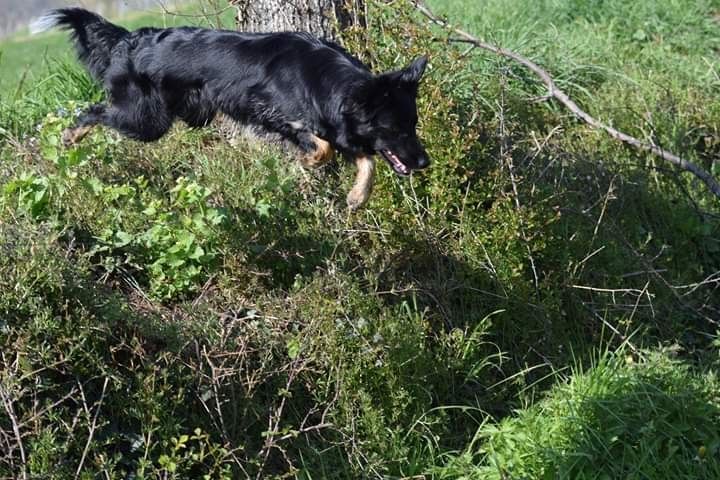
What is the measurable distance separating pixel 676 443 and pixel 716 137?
375 cm

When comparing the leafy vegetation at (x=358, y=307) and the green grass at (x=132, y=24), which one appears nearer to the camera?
the leafy vegetation at (x=358, y=307)

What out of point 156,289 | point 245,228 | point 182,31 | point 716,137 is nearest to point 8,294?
point 156,289

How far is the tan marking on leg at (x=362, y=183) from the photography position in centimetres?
555

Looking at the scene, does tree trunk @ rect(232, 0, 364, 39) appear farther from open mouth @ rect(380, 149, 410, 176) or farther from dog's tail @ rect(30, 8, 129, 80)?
open mouth @ rect(380, 149, 410, 176)

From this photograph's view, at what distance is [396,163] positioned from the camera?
213 inches

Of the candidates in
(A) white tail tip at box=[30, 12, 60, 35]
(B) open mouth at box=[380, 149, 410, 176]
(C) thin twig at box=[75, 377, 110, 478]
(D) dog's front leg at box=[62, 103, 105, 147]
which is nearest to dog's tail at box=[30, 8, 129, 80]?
(A) white tail tip at box=[30, 12, 60, 35]

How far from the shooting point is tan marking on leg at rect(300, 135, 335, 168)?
554cm

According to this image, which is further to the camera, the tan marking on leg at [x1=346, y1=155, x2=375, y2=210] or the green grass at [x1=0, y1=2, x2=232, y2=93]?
the green grass at [x1=0, y1=2, x2=232, y2=93]

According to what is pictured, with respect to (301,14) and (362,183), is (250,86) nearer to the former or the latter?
(362,183)

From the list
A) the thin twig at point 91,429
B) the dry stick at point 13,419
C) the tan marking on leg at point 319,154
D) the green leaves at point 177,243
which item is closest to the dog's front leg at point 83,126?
the green leaves at point 177,243

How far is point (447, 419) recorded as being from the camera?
5383mm

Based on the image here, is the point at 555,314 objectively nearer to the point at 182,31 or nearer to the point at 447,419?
the point at 447,419

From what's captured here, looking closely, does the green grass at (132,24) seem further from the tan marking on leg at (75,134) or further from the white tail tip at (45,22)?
the tan marking on leg at (75,134)

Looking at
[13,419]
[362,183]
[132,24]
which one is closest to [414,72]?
[362,183]
